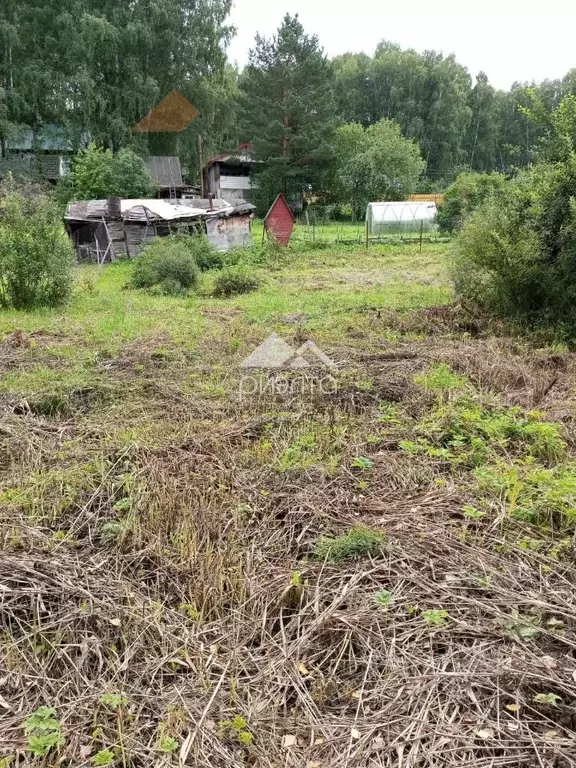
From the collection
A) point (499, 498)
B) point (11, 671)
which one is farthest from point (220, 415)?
point (11, 671)

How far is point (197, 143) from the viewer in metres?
28.6

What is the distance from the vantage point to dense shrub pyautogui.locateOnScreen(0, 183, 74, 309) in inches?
380

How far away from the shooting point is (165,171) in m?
28.9

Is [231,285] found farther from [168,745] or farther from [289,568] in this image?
[168,745]

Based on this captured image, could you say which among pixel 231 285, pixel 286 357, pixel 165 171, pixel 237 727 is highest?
pixel 165 171

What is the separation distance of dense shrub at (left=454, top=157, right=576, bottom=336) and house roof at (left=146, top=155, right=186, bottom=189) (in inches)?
876

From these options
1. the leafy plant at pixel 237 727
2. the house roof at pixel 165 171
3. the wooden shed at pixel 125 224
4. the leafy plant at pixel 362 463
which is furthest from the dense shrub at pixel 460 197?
the leafy plant at pixel 237 727

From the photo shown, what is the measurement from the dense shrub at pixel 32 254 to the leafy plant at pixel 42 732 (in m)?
9.02

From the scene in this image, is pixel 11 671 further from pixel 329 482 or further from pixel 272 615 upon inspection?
pixel 329 482

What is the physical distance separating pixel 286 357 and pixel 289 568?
13.5 feet

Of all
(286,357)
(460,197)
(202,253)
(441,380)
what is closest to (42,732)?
(441,380)

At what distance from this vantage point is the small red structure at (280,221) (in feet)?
67.5

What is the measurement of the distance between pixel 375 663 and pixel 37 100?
2883 centimetres

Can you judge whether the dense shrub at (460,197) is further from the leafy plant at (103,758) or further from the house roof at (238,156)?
the leafy plant at (103,758)
